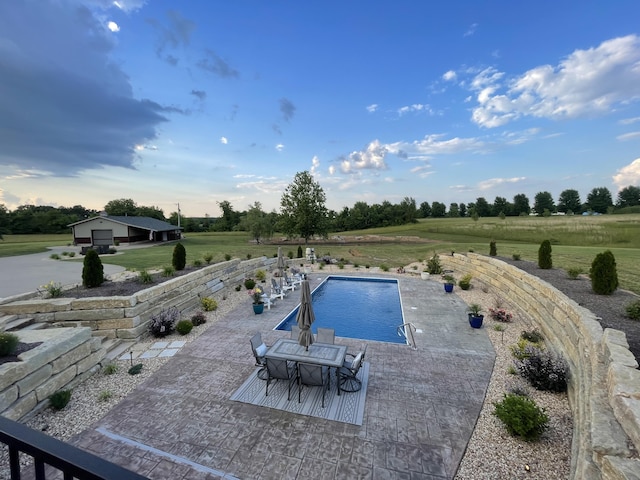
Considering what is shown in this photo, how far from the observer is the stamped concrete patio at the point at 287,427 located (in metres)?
4.70

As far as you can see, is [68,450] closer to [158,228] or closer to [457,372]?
[457,372]

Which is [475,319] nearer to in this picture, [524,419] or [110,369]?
[524,419]

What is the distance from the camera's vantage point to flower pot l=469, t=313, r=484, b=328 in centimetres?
998

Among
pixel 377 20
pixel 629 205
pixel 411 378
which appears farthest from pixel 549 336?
pixel 629 205

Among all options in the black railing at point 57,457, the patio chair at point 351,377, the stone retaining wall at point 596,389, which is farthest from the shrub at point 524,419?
the black railing at point 57,457

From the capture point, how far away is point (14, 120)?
15.5 meters

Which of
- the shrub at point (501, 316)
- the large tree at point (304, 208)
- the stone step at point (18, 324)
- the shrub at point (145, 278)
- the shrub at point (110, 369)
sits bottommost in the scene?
the shrub at point (501, 316)

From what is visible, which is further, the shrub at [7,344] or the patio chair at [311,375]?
the patio chair at [311,375]

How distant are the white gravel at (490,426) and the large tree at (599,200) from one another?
288 ft

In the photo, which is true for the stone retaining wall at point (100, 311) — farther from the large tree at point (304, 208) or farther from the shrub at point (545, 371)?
the large tree at point (304, 208)

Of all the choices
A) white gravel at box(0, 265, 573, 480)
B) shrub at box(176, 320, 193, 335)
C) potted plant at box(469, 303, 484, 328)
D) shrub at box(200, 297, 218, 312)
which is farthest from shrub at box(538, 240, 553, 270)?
shrub at box(176, 320, 193, 335)

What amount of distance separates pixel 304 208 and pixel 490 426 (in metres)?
35.5

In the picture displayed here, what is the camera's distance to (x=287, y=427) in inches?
217

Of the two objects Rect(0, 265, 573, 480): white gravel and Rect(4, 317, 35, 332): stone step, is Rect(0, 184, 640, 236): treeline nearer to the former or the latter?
Rect(4, 317, 35, 332): stone step
